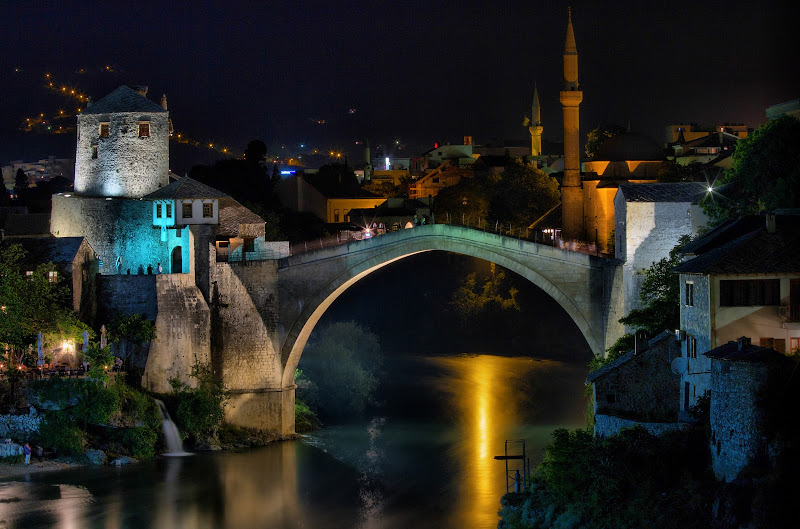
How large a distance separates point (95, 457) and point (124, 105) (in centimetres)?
1337

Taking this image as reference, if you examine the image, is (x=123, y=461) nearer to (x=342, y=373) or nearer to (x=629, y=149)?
→ (x=342, y=373)

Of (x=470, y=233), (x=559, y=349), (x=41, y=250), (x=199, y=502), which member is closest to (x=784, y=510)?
(x=199, y=502)

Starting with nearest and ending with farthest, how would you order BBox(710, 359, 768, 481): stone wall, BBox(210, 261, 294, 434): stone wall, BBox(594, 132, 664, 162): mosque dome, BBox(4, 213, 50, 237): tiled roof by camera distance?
BBox(710, 359, 768, 481): stone wall → BBox(210, 261, 294, 434): stone wall → BBox(4, 213, 50, 237): tiled roof → BBox(594, 132, 664, 162): mosque dome

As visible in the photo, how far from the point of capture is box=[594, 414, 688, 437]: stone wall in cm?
2686

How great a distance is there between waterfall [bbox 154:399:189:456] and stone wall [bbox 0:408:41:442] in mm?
4040

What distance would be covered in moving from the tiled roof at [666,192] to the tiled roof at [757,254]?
8.30 metres

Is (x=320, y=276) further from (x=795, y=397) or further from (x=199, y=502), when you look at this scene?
(x=795, y=397)

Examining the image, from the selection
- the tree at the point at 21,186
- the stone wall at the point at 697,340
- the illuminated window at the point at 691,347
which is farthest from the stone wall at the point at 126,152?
the tree at the point at 21,186

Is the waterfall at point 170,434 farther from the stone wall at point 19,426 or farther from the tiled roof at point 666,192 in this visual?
the tiled roof at point 666,192

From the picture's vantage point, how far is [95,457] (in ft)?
119

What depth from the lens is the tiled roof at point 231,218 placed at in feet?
139

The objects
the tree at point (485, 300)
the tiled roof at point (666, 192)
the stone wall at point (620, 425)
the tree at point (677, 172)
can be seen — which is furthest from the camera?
the tree at point (485, 300)

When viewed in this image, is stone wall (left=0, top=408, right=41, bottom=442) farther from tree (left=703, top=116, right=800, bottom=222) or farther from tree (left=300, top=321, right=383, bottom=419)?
tree (left=703, top=116, right=800, bottom=222)

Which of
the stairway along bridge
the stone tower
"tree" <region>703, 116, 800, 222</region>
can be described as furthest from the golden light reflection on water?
the stone tower
